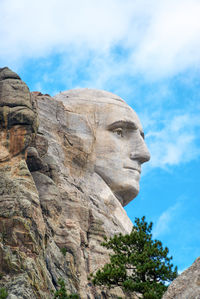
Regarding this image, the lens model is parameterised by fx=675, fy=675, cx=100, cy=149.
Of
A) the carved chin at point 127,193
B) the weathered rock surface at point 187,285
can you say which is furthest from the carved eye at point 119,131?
the weathered rock surface at point 187,285

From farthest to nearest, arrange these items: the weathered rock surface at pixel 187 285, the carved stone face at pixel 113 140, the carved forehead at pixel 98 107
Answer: the carved forehead at pixel 98 107
the carved stone face at pixel 113 140
the weathered rock surface at pixel 187 285

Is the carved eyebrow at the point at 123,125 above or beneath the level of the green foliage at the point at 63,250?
above

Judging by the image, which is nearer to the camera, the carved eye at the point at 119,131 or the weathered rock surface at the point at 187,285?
the weathered rock surface at the point at 187,285

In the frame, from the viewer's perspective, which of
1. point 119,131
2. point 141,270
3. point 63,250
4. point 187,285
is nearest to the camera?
point 187,285

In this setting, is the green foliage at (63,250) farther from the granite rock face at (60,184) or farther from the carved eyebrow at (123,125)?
the carved eyebrow at (123,125)

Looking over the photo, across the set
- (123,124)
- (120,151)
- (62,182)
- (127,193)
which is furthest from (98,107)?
(62,182)

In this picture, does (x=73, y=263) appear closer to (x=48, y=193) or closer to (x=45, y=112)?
(x=48, y=193)

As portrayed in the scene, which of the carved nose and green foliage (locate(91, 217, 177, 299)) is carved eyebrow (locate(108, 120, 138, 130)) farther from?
green foliage (locate(91, 217, 177, 299))

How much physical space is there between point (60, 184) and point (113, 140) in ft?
20.3

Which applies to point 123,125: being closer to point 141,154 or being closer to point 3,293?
point 141,154

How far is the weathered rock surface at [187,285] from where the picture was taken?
1430 centimetres

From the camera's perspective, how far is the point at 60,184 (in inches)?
1153

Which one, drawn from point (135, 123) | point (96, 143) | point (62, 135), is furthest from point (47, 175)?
point (135, 123)

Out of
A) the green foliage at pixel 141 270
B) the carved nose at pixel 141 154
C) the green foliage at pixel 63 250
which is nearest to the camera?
the green foliage at pixel 141 270
